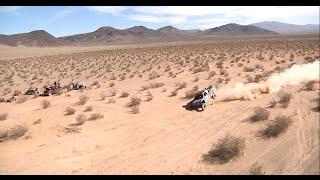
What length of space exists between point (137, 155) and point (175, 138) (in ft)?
4.83

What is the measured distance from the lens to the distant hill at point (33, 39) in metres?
163

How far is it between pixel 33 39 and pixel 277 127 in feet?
563

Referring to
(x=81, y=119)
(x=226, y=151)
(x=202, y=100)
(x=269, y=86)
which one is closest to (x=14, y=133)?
(x=81, y=119)

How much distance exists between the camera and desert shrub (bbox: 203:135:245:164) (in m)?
9.23

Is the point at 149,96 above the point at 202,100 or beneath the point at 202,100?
beneath

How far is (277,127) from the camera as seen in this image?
33.6 ft

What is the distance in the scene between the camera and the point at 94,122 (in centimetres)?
1395

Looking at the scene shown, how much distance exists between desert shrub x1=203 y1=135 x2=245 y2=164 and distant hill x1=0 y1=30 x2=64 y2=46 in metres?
160

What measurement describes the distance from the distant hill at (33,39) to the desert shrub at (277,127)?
159720 mm

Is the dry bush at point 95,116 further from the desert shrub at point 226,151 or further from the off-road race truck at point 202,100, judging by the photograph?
the desert shrub at point 226,151

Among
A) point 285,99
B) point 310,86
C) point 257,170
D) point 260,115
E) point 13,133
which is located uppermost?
point 310,86

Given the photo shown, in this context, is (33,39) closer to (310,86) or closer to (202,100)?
(202,100)
